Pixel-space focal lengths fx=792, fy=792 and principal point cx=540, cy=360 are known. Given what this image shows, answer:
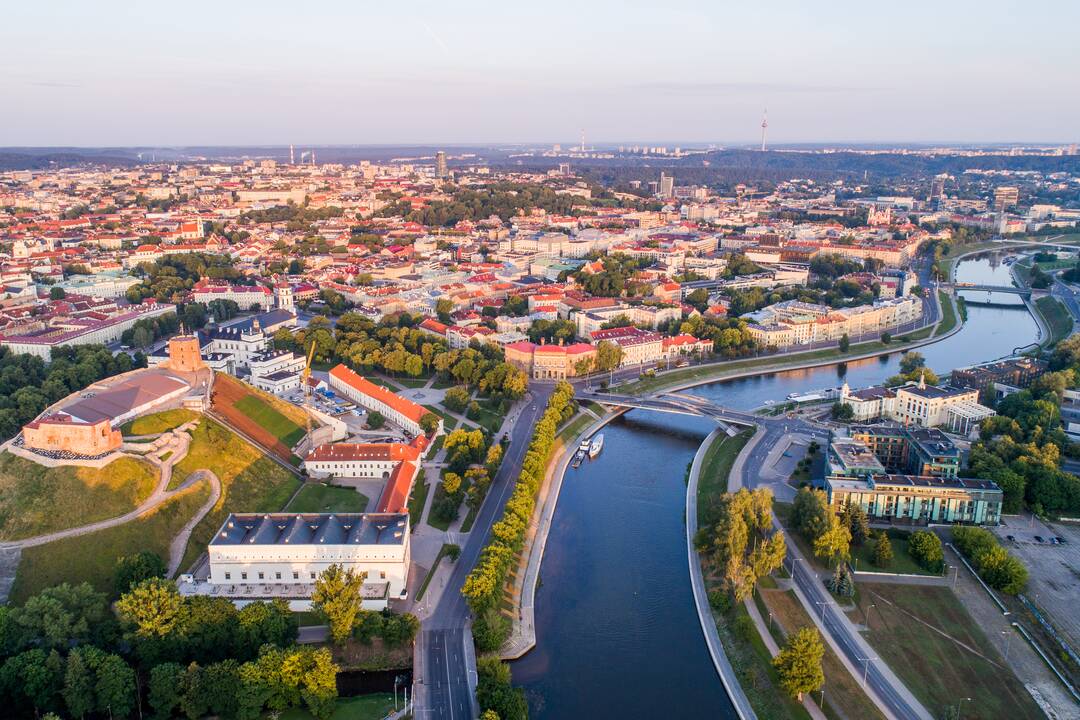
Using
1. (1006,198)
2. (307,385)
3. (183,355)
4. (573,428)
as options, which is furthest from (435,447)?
(1006,198)

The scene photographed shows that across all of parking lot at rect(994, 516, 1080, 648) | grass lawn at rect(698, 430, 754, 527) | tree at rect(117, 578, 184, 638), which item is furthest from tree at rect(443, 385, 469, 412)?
parking lot at rect(994, 516, 1080, 648)

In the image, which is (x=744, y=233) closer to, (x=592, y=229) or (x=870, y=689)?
(x=592, y=229)

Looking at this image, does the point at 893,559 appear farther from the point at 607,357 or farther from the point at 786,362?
the point at 786,362

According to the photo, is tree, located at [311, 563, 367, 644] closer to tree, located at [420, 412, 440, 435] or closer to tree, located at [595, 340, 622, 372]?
tree, located at [420, 412, 440, 435]

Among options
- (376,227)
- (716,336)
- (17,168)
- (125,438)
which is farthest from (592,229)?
(17,168)

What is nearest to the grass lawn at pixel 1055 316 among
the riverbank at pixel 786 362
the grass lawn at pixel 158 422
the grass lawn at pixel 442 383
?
the riverbank at pixel 786 362

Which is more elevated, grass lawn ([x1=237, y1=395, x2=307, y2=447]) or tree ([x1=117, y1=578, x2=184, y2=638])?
grass lawn ([x1=237, y1=395, x2=307, y2=447])

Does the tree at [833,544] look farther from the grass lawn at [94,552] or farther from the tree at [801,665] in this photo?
the grass lawn at [94,552]
